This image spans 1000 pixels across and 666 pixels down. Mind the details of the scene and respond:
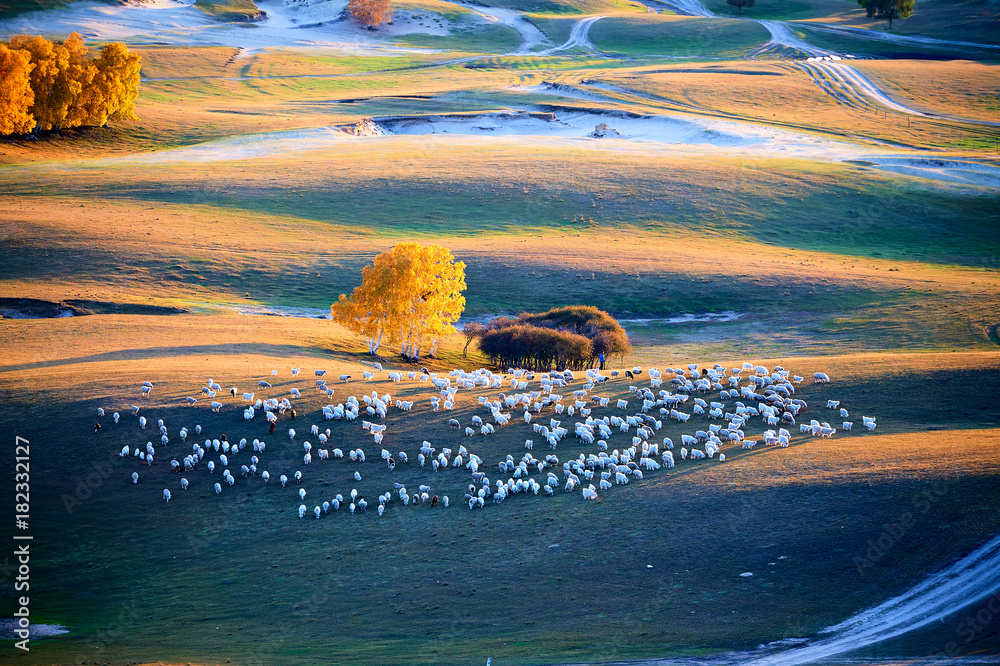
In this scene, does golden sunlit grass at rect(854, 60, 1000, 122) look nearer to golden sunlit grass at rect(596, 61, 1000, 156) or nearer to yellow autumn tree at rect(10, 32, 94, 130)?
golden sunlit grass at rect(596, 61, 1000, 156)

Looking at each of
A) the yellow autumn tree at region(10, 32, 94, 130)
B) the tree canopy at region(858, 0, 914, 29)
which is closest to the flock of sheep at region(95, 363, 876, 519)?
the yellow autumn tree at region(10, 32, 94, 130)

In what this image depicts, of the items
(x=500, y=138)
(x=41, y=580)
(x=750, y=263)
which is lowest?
(x=41, y=580)

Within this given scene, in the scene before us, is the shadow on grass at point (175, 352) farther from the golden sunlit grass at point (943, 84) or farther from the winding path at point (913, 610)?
the golden sunlit grass at point (943, 84)

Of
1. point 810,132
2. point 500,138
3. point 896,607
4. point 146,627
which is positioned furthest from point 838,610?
point 810,132

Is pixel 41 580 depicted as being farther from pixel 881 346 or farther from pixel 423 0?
pixel 423 0
